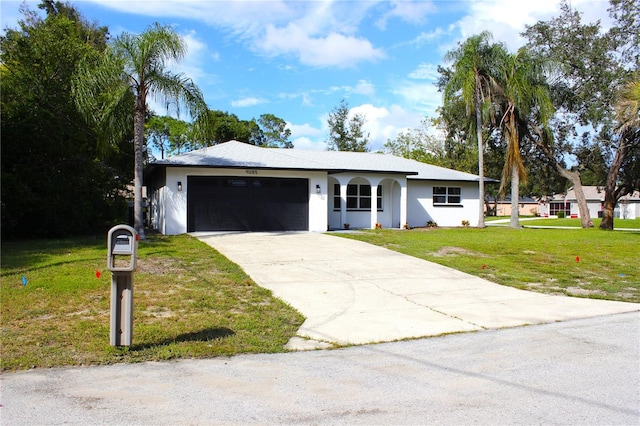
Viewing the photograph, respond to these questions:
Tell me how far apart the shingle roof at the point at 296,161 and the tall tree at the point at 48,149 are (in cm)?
302

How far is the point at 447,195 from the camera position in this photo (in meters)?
28.0

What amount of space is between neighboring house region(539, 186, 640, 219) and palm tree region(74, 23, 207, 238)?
5299cm

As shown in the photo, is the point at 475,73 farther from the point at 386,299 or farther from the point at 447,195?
the point at 386,299

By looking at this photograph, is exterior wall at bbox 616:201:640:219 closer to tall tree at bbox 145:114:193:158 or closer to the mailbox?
tall tree at bbox 145:114:193:158


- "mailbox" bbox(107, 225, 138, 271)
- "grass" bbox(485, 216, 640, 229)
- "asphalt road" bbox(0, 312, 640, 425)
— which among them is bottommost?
"asphalt road" bbox(0, 312, 640, 425)

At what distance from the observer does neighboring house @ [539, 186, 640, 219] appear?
5928 centimetres

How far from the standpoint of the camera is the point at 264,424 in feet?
12.3

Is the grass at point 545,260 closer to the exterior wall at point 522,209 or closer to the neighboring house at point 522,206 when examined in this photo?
the neighboring house at point 522,206

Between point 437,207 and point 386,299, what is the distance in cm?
1946

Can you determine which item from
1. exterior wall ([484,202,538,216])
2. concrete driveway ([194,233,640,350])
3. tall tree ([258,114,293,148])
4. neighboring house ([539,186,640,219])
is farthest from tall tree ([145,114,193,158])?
exterior wall ([484,202,538,216])

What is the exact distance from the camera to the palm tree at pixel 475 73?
80.7 feet

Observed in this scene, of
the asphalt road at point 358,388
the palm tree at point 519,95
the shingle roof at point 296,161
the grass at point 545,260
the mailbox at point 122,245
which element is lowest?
the asphalt road at point 358,388

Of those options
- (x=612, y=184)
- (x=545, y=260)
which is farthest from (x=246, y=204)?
(x=612, y=184)

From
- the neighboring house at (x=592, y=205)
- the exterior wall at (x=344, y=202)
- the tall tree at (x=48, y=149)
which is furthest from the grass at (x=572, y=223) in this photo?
the tall tree at (x=48, y=149)
